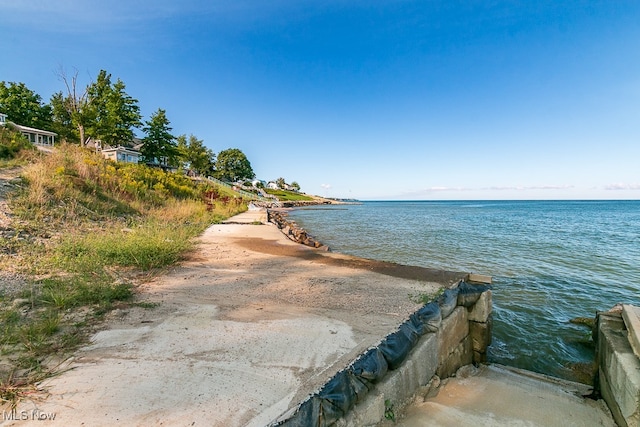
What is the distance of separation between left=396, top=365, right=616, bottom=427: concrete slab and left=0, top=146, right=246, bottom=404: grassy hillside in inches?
142

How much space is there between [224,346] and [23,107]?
50.1 m

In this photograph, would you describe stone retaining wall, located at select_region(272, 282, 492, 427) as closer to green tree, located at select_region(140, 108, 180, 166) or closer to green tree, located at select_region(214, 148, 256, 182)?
green tree, located at select_region(140, 108, 180, 166)

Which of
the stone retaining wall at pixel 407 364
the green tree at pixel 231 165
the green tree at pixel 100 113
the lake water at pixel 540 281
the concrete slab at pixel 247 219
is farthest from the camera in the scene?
the green tree at pixel 231 165

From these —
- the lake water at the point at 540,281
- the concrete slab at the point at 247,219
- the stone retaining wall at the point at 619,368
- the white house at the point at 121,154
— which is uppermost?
the white house at the point at 121,154

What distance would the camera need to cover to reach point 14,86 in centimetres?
3559

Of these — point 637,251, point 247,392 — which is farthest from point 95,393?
point 637,251

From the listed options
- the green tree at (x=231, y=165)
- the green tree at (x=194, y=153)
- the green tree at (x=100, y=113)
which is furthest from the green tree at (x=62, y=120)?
the green tree at (x=231, y=165)

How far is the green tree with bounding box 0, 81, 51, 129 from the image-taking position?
33953 mm

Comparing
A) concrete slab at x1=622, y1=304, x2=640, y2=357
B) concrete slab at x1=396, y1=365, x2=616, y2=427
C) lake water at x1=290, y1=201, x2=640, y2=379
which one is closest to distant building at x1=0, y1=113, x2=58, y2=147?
lake water at x1=290, y1=201, x2=640, y2=379

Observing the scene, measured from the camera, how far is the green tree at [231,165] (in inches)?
2955

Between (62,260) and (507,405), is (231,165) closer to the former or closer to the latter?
Result: (62,260)

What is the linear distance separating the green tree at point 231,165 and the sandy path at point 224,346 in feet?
241

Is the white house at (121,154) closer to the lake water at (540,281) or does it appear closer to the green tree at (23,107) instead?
the green tree at (23,107)

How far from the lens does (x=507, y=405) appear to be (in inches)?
129
